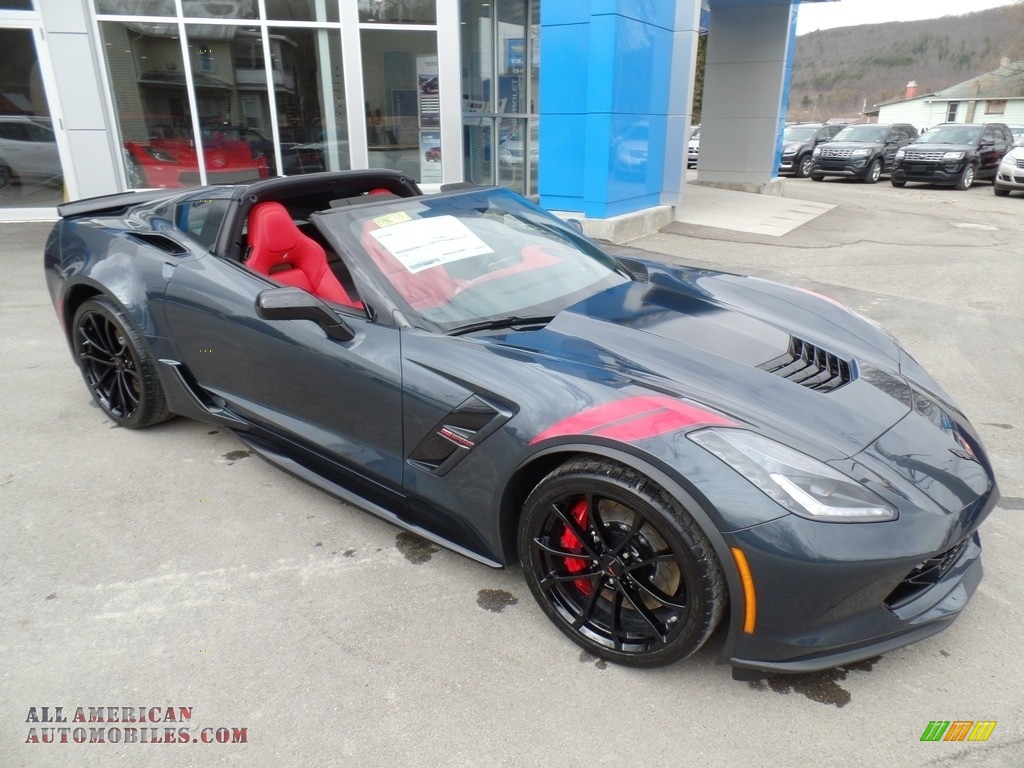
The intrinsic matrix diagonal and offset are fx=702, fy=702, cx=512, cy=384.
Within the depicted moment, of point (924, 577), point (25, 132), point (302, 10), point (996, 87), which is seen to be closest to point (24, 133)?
point (25, 132)

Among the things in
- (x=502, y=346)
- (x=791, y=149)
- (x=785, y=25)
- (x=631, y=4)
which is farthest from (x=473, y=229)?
(x=791, y=149)

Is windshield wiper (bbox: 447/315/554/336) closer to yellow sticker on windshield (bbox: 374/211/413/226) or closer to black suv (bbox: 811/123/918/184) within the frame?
yellow sticker on windshield (bbox: 374/211/413/226)

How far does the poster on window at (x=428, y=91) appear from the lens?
35.0ft

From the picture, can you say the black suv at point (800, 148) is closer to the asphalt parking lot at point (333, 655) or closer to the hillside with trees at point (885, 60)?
the asphalt parking lot at point (333, 655)

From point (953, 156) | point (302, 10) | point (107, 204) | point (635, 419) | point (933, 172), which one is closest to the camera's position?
point (635, 419)

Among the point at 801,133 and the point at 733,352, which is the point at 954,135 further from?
the point at 733,352

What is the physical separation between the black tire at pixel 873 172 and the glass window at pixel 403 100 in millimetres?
13674

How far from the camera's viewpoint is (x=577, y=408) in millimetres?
2072

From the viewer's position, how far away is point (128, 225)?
359cm

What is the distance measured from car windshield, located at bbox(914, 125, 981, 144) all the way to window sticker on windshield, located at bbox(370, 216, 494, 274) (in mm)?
19074

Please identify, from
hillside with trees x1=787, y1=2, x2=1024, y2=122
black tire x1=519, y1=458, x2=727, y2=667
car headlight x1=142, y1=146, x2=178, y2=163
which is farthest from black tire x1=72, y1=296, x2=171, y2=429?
hillside with trees x1=787, y1=2, x2=1024, y2=122

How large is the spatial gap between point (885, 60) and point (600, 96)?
131 m

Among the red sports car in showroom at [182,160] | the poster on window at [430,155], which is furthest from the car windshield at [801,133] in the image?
the red sports car in showroom at [182,160]

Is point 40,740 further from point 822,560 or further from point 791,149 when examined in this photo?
point 791,149
